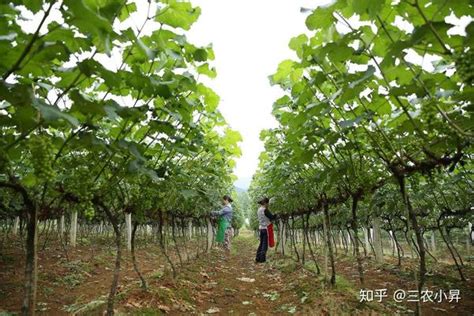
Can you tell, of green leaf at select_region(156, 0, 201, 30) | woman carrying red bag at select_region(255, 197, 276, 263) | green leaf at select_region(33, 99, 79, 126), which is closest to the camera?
green leaf at select_region(33, 99, 79, 126)

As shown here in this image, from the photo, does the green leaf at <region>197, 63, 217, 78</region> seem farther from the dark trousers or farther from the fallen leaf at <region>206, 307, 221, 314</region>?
the dark trousers

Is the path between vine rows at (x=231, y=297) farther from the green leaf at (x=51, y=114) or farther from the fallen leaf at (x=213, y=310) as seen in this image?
the green leaf at (x=51, y=114)

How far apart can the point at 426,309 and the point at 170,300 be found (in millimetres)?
5703

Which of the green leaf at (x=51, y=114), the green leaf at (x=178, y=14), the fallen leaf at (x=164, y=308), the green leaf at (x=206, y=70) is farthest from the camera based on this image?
the fallen leaf at (x=164, y=308)

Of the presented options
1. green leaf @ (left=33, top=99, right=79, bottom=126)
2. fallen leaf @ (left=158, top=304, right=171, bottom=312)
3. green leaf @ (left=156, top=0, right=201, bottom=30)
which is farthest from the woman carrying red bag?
green leaf @ (left=33, top=99, right=79, bottom=126)

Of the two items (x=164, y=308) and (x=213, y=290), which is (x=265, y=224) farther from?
(x=164, y=308)

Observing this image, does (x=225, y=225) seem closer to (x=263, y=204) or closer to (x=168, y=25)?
(x=263, y=204)

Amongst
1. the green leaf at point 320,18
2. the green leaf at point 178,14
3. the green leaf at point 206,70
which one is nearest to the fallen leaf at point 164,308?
the green leaf at point 206,70

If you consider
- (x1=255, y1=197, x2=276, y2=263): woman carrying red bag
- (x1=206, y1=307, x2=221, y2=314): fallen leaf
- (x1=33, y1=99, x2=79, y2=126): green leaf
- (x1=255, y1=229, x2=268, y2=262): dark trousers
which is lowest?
(x1=206, y1=307, x2=221, y2=314): fallen leaf

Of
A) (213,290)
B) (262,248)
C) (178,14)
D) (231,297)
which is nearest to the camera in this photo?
(178,14)

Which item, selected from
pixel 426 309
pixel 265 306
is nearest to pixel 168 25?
pixel 265 306

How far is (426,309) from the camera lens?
8.12 metres

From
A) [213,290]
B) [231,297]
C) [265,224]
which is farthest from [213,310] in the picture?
[265,224]

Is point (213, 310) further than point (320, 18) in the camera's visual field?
Yes
